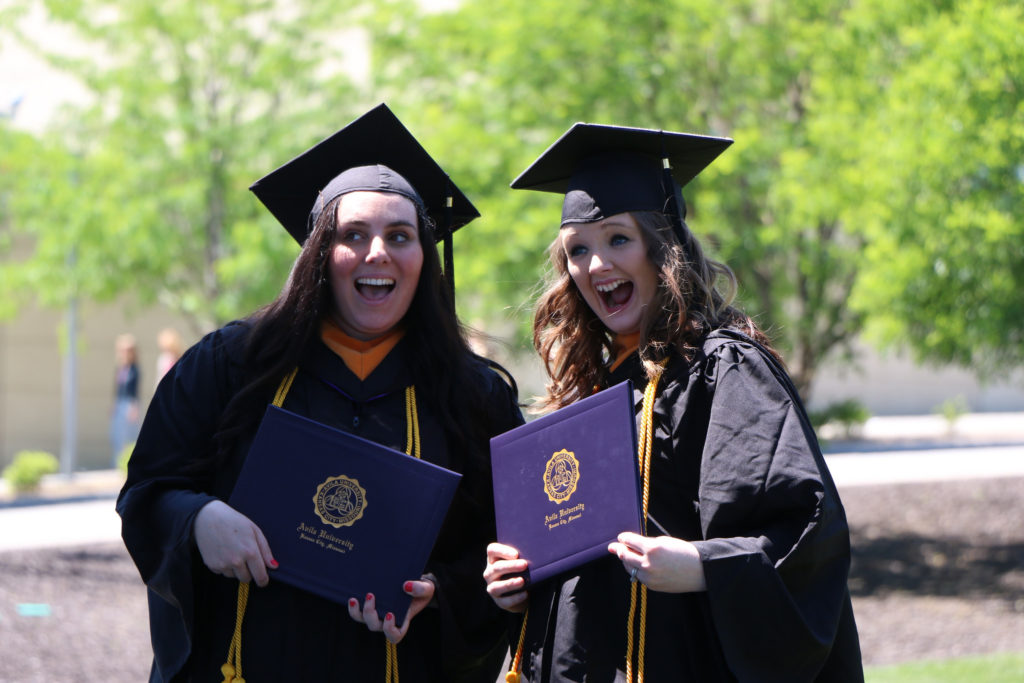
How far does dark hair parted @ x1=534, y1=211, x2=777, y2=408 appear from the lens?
2553 millimetres

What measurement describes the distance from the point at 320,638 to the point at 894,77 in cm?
623

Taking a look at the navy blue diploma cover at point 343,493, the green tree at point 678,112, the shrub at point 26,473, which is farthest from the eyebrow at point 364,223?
the shrub at point 26,473

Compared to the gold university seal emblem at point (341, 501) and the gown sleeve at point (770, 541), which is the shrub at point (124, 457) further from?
the gown sleeve at point (770, 541)

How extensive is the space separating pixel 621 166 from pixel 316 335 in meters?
0.91

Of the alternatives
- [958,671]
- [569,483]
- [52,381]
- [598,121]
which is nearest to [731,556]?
[569,483]

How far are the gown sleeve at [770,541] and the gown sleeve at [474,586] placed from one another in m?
0.69

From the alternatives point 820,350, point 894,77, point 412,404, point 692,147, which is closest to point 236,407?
point 412,404

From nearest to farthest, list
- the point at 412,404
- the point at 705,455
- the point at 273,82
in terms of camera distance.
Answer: the point at 705,455
the point at 412,404
the point at 273,82

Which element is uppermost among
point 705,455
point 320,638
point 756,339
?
point 756,339

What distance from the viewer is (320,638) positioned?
2.59 metres

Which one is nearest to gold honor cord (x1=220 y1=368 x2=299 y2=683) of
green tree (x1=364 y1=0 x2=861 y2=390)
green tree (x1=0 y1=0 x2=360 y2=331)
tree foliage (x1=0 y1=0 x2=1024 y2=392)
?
tree foliage (x1=0 y1=0 x2=1024 y2=392)

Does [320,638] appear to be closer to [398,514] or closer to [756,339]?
[398,514]

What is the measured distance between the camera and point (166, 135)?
500 inches

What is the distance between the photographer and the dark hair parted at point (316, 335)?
8.82 feet
